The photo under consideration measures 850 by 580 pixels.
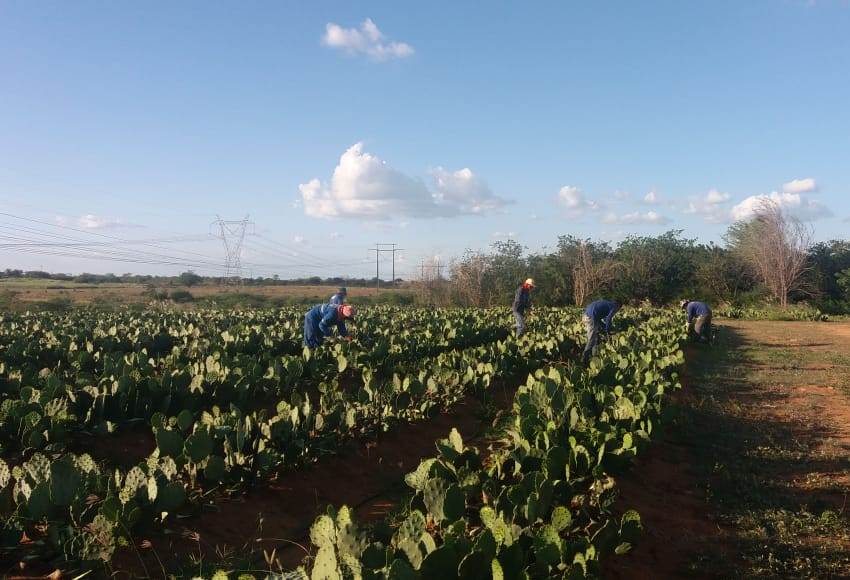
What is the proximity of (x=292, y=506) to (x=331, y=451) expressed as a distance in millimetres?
773

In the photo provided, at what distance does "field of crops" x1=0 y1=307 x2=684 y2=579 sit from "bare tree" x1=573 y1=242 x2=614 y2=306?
21901 millimetres

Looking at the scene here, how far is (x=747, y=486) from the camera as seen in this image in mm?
5230

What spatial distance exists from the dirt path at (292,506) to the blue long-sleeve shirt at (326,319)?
3.03m

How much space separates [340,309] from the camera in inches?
375

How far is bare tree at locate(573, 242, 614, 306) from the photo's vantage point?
31984 mm

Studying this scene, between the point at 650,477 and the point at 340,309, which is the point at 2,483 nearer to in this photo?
the point at 650,477

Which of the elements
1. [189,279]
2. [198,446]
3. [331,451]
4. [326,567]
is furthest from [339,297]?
[189,279]

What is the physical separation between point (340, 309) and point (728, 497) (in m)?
6.05

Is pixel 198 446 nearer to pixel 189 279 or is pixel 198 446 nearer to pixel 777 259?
pixel 777 259

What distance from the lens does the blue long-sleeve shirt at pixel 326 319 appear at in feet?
31.8

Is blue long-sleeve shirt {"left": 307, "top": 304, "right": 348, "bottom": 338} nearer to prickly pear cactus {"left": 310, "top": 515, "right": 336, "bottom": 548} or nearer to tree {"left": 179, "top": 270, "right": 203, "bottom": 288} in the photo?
prickly pear cactus {"left": 310, "top": 515, "right": 336, "bottom": 548}

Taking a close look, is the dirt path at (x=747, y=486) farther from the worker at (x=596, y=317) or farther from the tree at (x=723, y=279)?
the tree at (x=723, y=279)

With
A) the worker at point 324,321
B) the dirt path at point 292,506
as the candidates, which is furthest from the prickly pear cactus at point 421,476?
the worker at point 324,321

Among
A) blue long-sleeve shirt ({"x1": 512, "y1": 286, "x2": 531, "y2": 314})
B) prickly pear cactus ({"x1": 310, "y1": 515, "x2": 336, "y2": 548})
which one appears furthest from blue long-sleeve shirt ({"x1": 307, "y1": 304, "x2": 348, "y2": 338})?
prickly pear cactus ({"x1": 310, "y1": 515, "x2": 336, "y2": 548})
